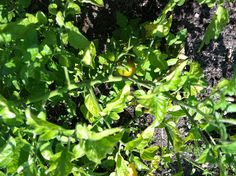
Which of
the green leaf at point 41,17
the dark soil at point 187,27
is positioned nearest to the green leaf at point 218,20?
the green leaf at point 41,17

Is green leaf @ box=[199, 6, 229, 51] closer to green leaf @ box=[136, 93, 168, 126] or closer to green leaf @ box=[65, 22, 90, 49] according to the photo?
green leaf @ box=[136, 93, 168, 126]

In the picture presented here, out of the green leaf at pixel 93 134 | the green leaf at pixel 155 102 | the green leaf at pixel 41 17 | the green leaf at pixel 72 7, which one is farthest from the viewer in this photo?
the green leaf at pixel 72 7

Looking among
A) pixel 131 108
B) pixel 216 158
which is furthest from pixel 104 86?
pixel 216 158

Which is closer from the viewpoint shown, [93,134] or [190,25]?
[93,134]

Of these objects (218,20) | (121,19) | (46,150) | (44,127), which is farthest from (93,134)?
(121,19)

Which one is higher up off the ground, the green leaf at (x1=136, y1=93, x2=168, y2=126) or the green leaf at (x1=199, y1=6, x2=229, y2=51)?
the green leaf at (x1=199, y1=6, x2=229, y2=51)

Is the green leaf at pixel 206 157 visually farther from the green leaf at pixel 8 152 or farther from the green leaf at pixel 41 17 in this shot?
the green leaf at pixel 41 17

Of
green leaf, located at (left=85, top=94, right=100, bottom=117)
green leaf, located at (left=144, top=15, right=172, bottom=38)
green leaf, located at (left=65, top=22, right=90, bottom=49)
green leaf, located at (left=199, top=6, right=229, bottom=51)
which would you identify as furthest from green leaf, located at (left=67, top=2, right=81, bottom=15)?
green leaf, located at (left=199, top=6, right=229, bottom=51)

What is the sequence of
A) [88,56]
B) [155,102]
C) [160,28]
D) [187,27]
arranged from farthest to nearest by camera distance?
[187,27], [160,28], [88,56], [155,102]

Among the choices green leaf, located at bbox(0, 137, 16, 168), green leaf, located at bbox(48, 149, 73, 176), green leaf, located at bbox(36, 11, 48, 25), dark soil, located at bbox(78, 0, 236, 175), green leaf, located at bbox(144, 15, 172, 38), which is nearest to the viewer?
green leaf, located at bbox(48, 149, 73, 176)

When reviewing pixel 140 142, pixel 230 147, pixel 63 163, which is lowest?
pixel 140 142

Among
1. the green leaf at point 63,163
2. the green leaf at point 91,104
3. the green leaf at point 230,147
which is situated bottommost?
the green leaf at point 91,104

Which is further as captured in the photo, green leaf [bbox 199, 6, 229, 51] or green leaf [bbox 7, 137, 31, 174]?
green leaf [bbox 199, 6, 229, 51]

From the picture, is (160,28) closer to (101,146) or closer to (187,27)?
(187,27)
